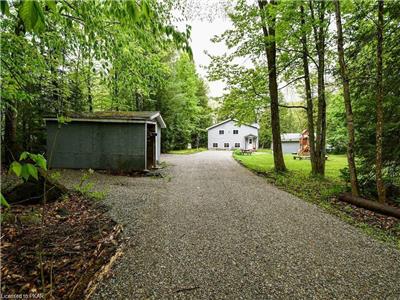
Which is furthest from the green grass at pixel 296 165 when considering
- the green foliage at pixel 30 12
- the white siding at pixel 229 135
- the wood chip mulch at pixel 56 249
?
the white siding at pixel 229 135

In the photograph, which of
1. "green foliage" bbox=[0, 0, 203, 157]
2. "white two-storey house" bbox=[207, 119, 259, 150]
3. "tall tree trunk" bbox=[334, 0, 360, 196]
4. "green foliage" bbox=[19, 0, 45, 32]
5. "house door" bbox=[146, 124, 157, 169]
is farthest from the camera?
"white two-storey house" bbox=[207, 119, 259, 150]

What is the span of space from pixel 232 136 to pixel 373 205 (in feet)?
108

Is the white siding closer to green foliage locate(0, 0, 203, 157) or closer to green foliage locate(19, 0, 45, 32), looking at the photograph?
green foliage locate(0, 0, 203, 157)

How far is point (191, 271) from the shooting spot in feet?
8.69

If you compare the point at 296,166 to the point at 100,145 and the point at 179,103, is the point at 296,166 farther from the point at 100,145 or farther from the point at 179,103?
the point at 179,103

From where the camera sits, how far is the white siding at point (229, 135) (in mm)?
37344

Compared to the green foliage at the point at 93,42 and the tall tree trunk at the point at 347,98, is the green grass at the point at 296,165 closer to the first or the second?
the tall tree trunk at the point at 347,98

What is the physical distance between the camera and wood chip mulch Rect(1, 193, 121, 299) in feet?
7.89

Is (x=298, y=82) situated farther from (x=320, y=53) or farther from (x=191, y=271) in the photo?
(x=191, y=271)

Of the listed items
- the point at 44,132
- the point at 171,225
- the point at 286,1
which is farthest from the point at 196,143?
the point at 171,225

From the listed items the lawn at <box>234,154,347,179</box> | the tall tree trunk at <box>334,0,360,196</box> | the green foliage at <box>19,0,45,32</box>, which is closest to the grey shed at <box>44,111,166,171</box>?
the lawn at <box>234,154,347,179</box>

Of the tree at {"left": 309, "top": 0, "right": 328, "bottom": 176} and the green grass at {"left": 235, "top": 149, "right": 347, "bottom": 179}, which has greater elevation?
the tree at {"left": 309, "top": 0, "right": 328, "bottom": 176}

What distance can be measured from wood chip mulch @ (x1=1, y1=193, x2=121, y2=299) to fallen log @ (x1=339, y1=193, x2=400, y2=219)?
19.0 ft

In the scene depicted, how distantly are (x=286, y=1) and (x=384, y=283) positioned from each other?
8281 millimetres
